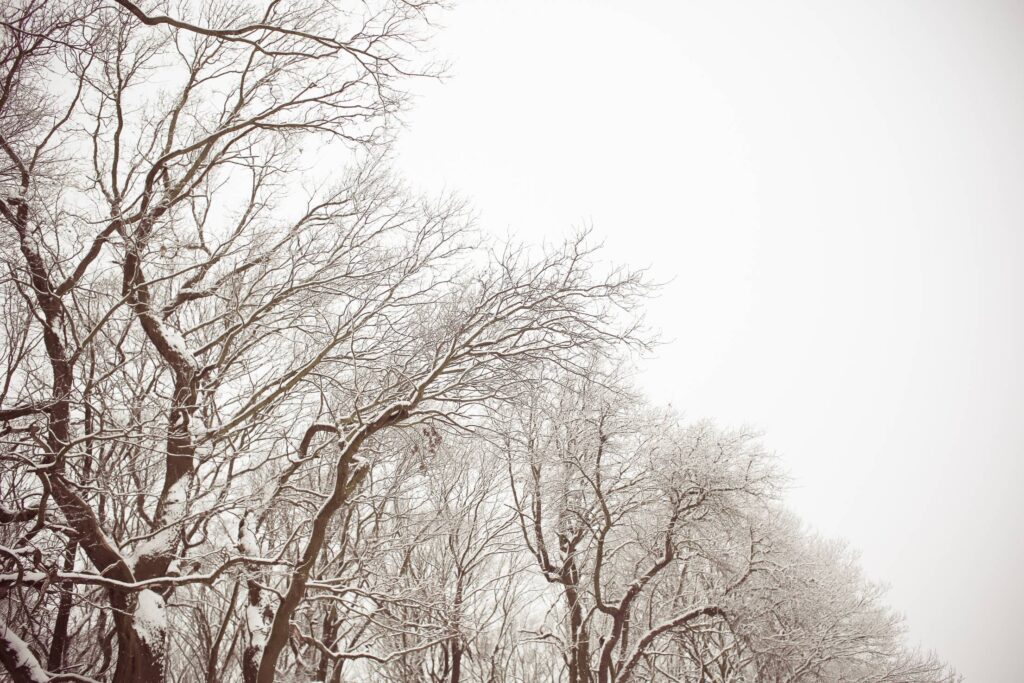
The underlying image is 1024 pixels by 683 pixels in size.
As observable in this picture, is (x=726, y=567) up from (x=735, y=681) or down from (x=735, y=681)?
up

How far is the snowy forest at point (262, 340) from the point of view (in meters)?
5.74

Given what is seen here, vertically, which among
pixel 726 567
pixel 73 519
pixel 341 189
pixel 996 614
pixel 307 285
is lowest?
pixel 73 519

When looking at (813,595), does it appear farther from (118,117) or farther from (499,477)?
(118,117)

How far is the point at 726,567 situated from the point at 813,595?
13.2 feet

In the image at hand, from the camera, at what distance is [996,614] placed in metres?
129

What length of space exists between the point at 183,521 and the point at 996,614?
17624cm

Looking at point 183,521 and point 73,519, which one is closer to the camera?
point 73,519

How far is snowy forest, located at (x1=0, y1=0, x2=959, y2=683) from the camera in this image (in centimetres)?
574

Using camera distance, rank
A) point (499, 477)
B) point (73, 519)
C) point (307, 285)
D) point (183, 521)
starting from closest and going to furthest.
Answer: point (73, 519)
point (183, 521)
point (307, 285)
point (499, 477)

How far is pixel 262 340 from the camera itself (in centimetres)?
841

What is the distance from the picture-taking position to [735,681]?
12.9m

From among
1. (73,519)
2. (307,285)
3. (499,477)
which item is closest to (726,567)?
(499,477)

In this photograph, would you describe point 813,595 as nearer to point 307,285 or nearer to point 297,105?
Result: point 307,285

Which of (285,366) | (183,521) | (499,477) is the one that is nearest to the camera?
(183,521)
